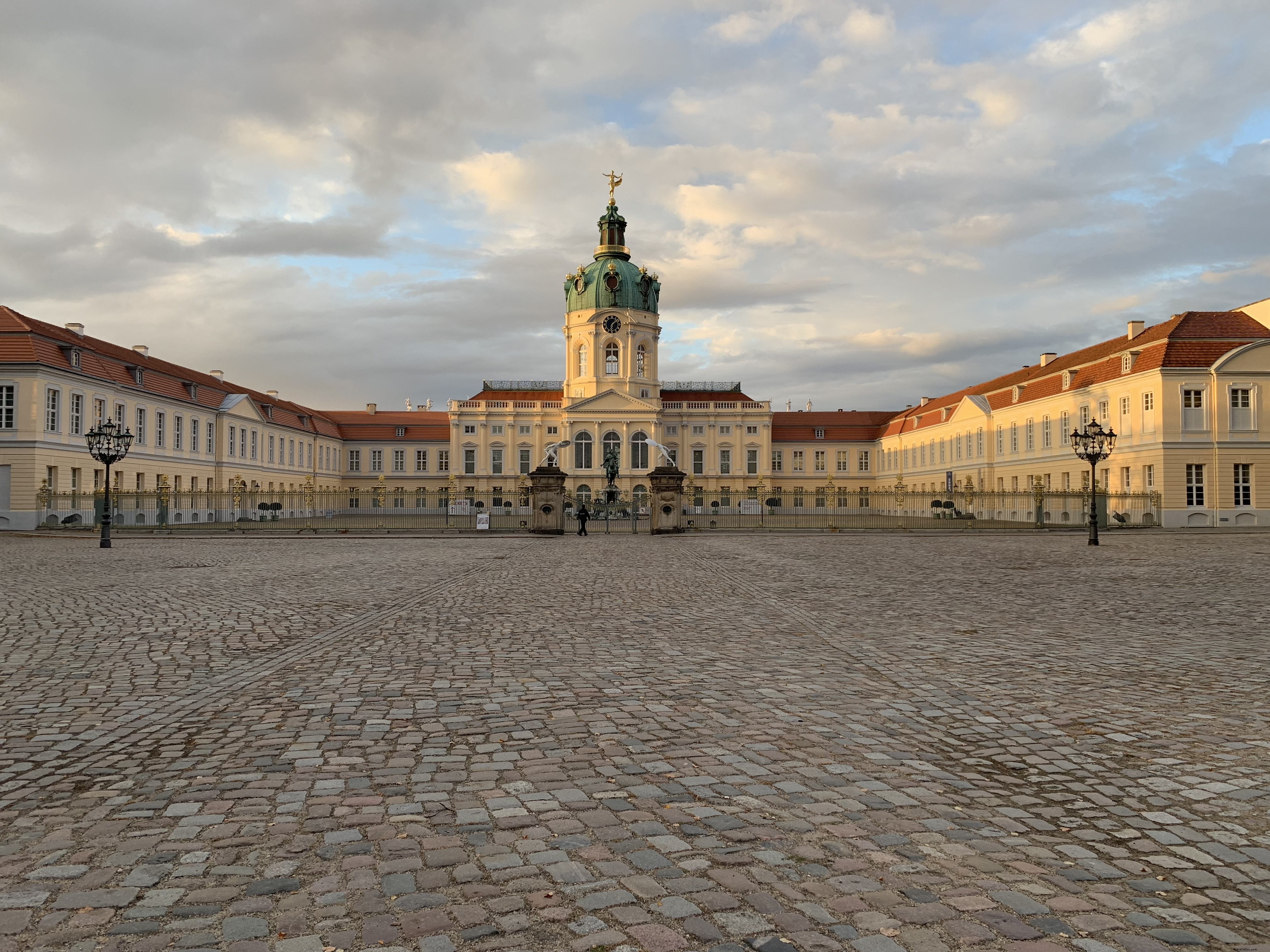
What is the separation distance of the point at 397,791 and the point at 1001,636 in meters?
7.54

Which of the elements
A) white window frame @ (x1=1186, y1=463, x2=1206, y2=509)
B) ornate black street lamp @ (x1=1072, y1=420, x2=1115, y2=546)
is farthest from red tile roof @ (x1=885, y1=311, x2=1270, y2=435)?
ornate black street lamp @ (x1=1072, y1=420, x2=1115, y2=546)

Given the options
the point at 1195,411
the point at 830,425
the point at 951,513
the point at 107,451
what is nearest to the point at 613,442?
the point at 830,425

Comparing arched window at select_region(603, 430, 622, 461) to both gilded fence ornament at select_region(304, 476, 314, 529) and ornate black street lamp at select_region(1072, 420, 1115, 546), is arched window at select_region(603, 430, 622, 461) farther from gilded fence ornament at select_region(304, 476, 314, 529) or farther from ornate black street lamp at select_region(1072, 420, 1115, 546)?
ornate black street lamp at select_region(1072, 420, 1115, 546)

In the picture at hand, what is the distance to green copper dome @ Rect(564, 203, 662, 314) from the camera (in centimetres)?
8206

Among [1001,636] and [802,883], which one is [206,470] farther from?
[802,883]

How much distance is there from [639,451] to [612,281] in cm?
1631

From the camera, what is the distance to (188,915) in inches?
129

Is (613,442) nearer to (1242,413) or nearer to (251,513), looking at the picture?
(251,513)

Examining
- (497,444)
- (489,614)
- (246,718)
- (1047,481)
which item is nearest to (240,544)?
(489,614)

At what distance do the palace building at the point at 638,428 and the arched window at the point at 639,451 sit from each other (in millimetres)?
151

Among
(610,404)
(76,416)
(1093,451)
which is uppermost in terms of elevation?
(610,404)

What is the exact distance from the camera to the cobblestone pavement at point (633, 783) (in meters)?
3.25

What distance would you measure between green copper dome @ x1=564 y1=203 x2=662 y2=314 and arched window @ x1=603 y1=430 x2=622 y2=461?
1216cm

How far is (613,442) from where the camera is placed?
3172 inches
